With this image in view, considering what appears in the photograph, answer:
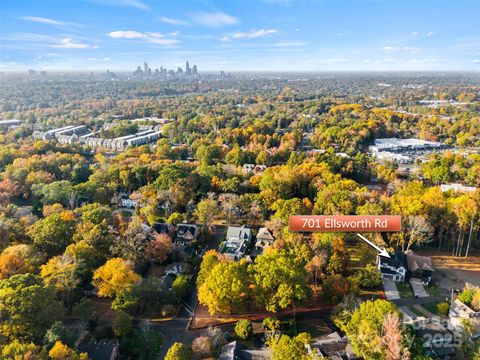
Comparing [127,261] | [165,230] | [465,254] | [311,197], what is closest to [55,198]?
[165,230]

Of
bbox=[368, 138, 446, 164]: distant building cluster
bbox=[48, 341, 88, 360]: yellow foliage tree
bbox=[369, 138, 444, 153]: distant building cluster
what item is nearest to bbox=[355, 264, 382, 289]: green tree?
bbox=[48, 341, 88, 360]: yellow foliage tree

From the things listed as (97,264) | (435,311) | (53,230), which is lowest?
(435,311)

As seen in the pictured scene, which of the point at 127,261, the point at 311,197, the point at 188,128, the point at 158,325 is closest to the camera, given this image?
the point at 158,325

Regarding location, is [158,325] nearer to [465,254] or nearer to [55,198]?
[55,198]

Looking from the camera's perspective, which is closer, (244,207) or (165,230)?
(165,230)

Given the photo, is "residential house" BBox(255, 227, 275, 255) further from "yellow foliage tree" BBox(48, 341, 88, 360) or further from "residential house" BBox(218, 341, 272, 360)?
"yellow foliage tree" BBox(48, 341, 88, 360)

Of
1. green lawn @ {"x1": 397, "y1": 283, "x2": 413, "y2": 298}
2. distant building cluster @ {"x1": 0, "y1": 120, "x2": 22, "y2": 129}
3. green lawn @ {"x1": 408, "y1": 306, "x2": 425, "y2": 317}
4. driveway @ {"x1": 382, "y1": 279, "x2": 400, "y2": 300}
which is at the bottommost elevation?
green lawn @ {"x1": 397, "y1": 283, "x2": 413, "y2": 298}

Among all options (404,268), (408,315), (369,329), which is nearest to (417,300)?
(404,268)

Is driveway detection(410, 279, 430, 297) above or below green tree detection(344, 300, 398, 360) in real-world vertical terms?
below
